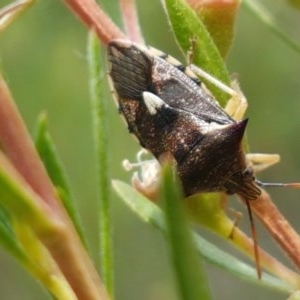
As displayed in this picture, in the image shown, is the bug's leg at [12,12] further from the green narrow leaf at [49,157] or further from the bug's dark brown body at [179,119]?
the bug's dark brown body at [179,119]

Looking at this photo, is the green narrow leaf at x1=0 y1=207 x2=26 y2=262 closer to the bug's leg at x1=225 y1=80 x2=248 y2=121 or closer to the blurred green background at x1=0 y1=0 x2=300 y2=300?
the bug's leg at x1=225 y1=80 x2=248 y2=121

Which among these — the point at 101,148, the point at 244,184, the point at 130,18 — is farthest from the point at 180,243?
the point at 244,184

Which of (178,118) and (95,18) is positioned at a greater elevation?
(95,18)

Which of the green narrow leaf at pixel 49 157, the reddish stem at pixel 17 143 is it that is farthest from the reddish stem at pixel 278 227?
the reddish stem at pixel 17 143

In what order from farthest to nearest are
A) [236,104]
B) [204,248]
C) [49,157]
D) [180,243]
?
[236,104]
[204,248]
[49,157]
[180,243]

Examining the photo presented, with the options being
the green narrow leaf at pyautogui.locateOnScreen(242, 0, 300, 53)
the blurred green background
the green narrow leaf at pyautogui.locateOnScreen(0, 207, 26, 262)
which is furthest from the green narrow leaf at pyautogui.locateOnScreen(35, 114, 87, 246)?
the blurred green background

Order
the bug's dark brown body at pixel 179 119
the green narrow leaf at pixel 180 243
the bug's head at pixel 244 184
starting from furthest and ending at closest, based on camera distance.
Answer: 1. the bug's dark brown body at pixel 179 119
2. the bug's head at pixel 244 184
3. the green narrow leaf at pixel 180 243

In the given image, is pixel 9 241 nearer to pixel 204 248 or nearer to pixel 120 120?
pixel 204 248

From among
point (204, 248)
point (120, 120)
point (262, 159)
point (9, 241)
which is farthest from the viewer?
point (120, 120)
